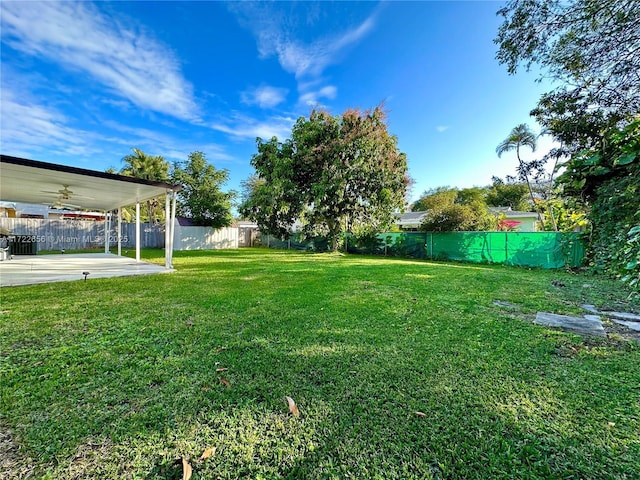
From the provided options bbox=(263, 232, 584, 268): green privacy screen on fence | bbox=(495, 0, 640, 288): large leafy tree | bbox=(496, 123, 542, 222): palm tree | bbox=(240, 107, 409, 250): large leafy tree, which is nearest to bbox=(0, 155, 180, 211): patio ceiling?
bbox=(240, 107, 409, 250): large leafy tree

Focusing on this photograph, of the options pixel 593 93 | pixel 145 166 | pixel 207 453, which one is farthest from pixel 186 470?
pixel 145 166

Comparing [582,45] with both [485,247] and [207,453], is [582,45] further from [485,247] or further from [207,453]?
[207,453]

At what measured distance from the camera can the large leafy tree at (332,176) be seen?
11.5 meters

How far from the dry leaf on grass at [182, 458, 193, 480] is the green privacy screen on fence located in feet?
33.8

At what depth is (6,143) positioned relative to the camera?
372 inches

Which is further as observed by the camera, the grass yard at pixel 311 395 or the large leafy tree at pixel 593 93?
the large leafy tree at pixel 593 93

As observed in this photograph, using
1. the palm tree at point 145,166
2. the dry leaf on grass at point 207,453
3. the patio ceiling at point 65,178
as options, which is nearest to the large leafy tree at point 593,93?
the dry leaf on grass at point 207,453

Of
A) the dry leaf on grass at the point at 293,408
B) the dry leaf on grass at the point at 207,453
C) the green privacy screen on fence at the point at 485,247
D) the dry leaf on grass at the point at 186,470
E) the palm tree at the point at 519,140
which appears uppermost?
the palm tree at the point at 519,140

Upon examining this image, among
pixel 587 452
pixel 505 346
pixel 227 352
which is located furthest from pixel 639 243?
pixel 227 352

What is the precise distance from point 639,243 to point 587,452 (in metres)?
3.13

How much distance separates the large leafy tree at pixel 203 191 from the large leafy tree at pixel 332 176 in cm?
427

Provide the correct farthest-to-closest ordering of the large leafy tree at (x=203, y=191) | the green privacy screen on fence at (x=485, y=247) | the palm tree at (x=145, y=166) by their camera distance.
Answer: the large leafy tree at (x=203, y=191)
the palm tree at (x=145, y=166)
the green privacy screen on fence at (x=485, y=247)

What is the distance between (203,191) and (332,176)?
915cm

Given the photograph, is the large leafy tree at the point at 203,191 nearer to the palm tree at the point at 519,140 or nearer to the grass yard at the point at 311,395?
the grass yard at the point at 311,395
